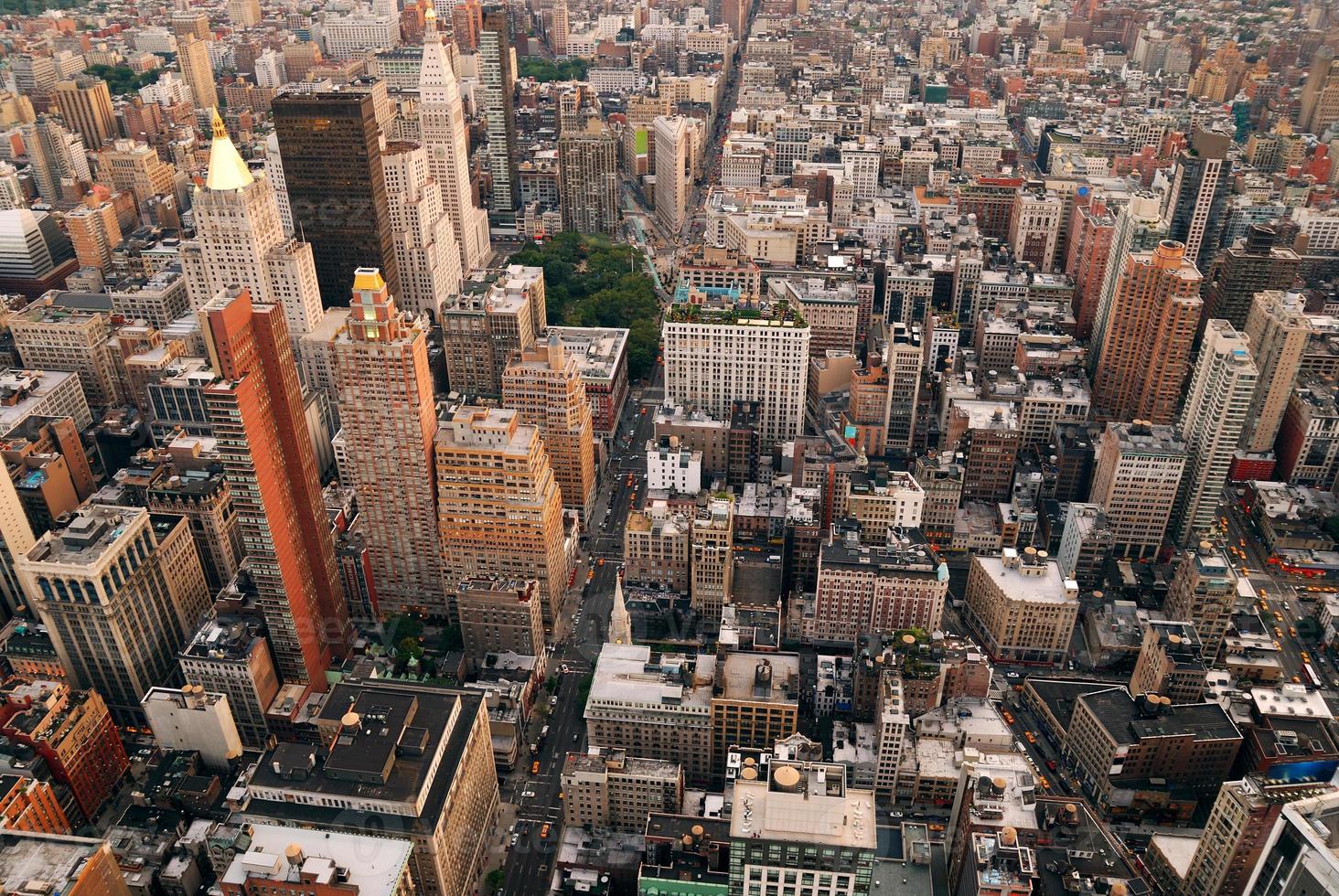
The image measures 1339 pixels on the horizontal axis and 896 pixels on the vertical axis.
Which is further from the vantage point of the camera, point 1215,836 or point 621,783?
point 621,783

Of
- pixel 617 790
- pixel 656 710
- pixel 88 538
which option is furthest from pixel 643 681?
pixel 88 538

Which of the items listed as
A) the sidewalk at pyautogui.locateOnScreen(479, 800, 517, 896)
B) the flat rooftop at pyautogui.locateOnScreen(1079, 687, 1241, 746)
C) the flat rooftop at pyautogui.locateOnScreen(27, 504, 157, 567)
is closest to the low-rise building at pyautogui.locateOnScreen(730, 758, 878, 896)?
the sidewalk at pyautogui.locateOnScreen(479, 800, 517, 896)

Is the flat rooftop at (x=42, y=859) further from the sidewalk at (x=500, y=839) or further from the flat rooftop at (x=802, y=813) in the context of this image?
the flat rooftop at (x=802, y=813)

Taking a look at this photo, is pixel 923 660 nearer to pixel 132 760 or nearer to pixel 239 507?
pixel 239 507

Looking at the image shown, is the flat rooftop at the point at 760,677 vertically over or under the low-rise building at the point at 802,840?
under

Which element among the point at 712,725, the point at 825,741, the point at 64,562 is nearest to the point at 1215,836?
the point at 825,741

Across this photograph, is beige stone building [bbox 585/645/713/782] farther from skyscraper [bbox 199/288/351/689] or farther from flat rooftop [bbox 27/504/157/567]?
flat rooftop [bbox 27/504/157/567]

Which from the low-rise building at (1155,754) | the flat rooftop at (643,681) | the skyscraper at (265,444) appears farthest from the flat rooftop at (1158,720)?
the skyscraper at (265,444)

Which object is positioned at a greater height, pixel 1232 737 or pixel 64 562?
pixel 64 562
